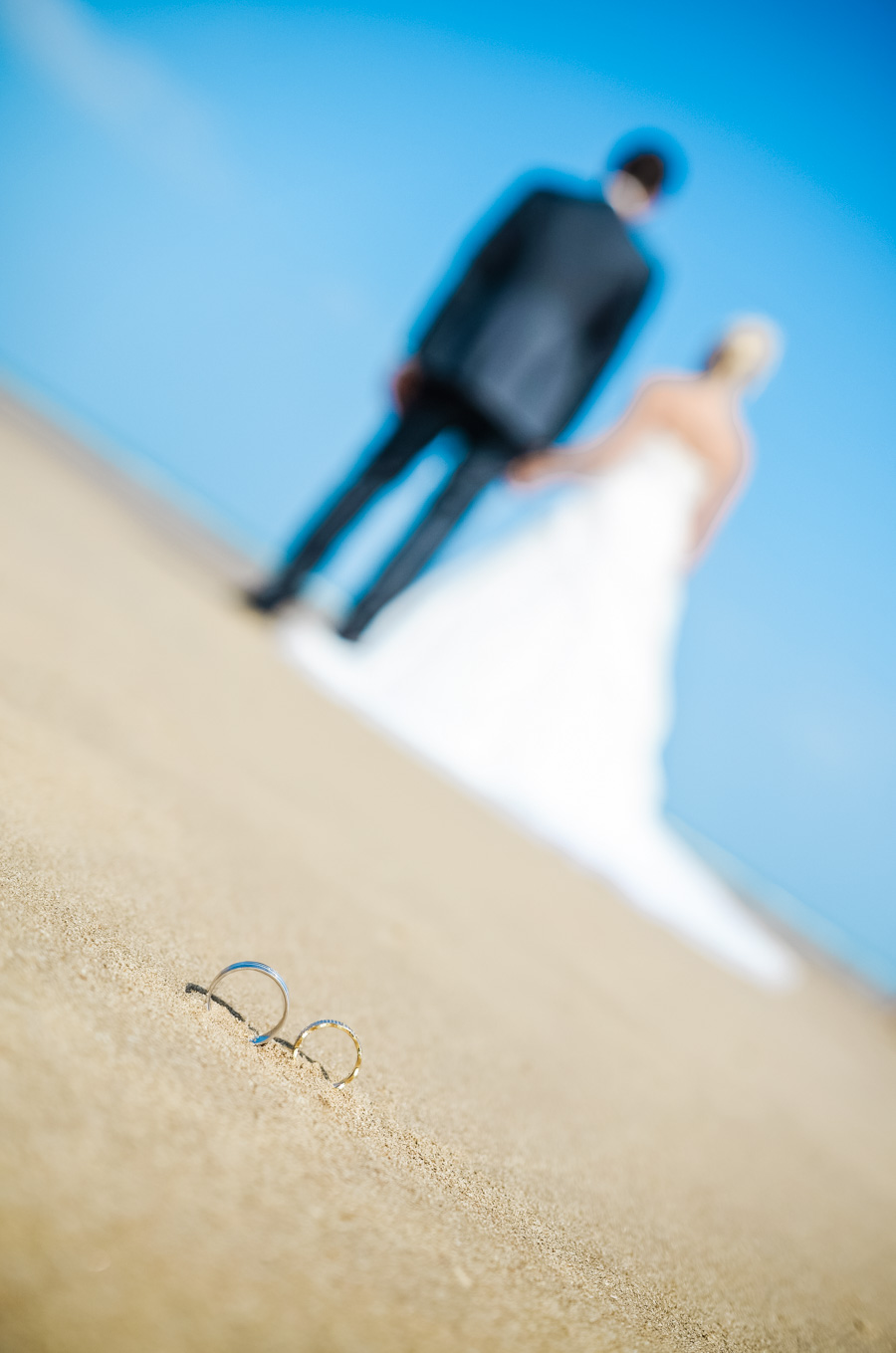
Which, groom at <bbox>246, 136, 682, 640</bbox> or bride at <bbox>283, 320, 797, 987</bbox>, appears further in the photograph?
bride at <bbox>283, 320, 797, 987</bbox>

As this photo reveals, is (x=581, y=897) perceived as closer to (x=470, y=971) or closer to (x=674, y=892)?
(x=674, y=892)

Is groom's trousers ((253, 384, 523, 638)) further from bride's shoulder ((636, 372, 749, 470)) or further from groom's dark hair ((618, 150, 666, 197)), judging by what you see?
bride's shoulder ((636, 372, 749, 470))

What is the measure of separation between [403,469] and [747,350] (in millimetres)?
1944

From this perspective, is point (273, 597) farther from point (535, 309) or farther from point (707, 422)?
point (707, 422)

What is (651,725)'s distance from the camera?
375 centimetres

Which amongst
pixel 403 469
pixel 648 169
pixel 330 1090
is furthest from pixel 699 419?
pixel 330 1090

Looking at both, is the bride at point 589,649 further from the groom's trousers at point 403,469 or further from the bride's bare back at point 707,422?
the groom's trousers at point 403,469

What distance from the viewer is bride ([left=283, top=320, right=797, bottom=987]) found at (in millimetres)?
3176

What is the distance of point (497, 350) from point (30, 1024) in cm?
241

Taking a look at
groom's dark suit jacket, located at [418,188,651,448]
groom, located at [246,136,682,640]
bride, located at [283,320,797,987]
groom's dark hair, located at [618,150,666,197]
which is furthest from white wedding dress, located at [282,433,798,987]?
groom's dark hair, located at [618,150,666,197]

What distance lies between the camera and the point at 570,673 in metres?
3.36

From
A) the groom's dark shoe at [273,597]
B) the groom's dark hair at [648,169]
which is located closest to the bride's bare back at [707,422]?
the groom's dark hair at [648,169]

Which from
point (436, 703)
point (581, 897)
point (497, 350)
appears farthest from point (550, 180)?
point (581, 897)

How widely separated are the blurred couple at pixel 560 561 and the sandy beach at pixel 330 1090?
33.5 inches
